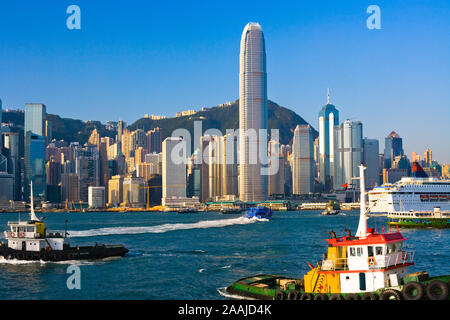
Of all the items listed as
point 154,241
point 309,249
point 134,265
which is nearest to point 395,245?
point 134,265

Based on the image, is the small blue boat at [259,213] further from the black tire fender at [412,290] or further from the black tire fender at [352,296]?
the black tire fender at [412,290]

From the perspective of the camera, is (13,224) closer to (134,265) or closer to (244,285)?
(134,265)

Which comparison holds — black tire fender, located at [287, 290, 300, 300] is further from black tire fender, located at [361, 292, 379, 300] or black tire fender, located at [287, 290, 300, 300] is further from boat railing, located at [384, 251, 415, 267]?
boat railing, located at [384, 251, 415, 267]

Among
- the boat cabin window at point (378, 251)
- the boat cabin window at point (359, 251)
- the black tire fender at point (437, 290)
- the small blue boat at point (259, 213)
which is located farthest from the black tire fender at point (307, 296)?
the small blue boat at point (259, 213)

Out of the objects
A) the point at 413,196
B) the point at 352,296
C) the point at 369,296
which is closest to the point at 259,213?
the point at 413,196

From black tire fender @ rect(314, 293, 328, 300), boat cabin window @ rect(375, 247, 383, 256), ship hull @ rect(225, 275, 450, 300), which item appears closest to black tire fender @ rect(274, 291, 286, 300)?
ship hull @ rect(225, 275, 450, 300)

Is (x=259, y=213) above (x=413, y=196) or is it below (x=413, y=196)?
below

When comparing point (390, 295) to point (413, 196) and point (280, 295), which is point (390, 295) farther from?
point (413, 196)
